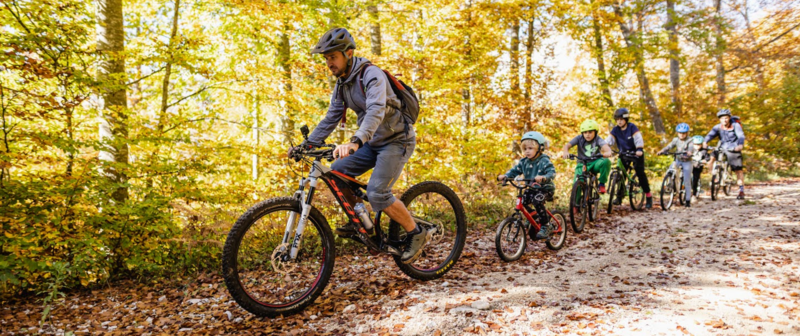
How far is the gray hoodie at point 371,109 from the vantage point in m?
3.52

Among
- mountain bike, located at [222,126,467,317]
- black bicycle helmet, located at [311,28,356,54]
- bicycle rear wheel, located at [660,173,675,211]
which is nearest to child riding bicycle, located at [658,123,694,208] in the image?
bicycle rear wheel, located at [660,173,675,211]

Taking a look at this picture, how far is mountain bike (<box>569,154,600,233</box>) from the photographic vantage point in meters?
7.09

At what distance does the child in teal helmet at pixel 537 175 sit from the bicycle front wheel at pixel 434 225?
92 centimetres

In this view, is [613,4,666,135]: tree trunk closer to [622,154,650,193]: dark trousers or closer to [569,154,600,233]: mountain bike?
[622,154,650,193]: dark trousers

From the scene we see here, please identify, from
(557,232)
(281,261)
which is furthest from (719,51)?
(281,261)

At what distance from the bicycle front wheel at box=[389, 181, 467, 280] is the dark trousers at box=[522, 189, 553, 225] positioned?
1.17 m

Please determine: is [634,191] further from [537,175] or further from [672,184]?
[537,175]

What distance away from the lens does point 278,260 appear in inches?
141

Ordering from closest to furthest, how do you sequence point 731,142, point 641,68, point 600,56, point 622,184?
point 622,184 → point 731,142 → point 600,56 → point 641,68

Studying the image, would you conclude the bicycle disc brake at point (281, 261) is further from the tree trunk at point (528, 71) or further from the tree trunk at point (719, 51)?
the tree trunk at point (719, 51)

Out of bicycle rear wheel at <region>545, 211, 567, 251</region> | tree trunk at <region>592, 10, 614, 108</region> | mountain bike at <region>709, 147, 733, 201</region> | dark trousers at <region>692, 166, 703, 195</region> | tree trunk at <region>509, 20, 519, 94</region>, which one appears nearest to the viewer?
bicycle rear wheel at <region>545, 211, 567, 251</region>

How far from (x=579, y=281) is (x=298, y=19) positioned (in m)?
6.92

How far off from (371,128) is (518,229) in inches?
115

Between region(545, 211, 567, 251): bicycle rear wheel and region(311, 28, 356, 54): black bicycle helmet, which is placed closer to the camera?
region(311, 28, 356, 54): black bicycle helmet
